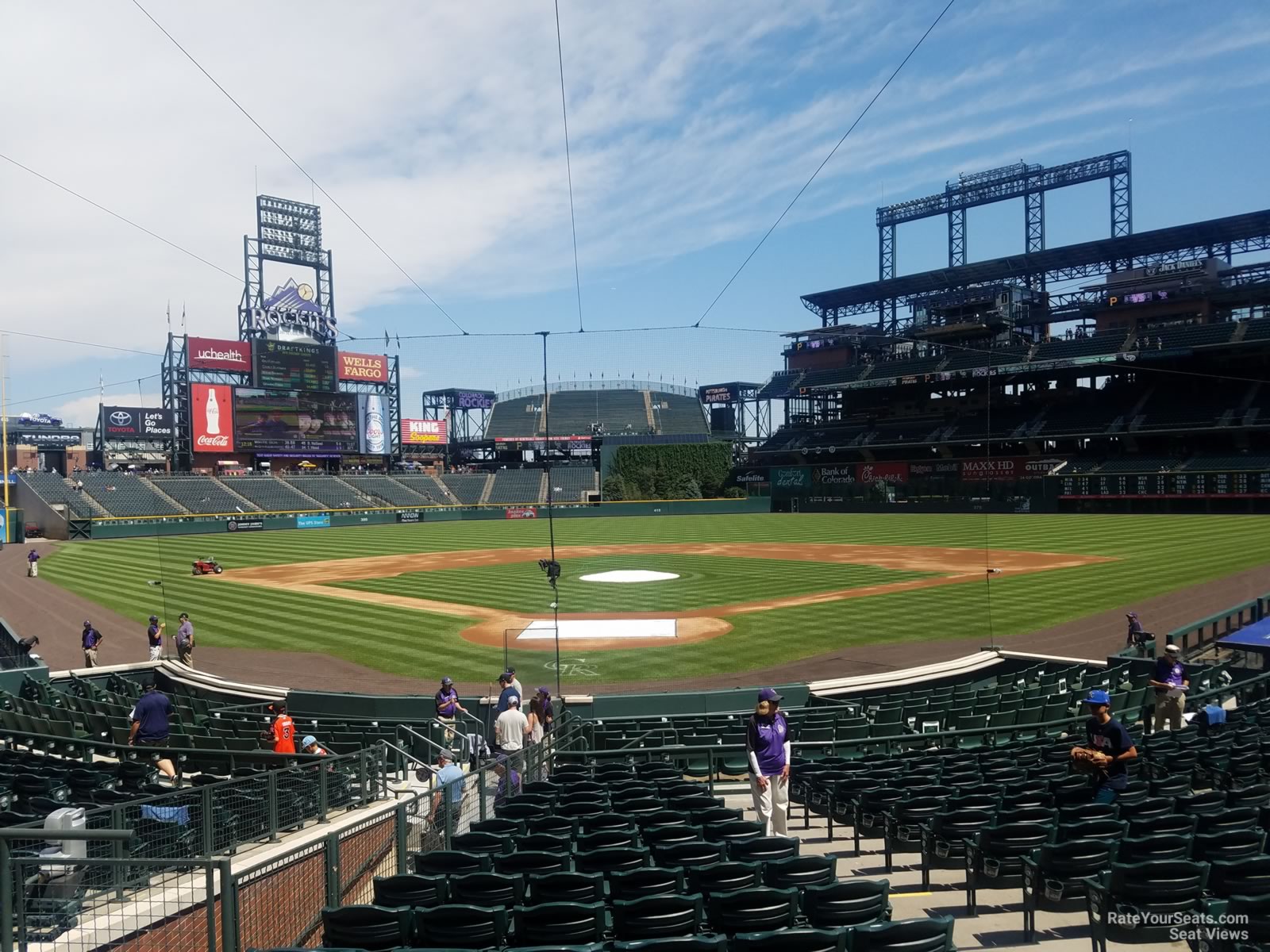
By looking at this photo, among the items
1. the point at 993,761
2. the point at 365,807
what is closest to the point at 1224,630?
the point at 993,761

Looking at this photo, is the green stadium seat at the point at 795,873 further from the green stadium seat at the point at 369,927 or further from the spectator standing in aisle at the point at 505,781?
the spectator standing in aisle at the point at 505,781

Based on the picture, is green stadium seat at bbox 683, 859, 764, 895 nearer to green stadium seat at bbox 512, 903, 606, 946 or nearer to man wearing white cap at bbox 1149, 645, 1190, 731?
green stadium seat at bbox 512, 903, 606, 946

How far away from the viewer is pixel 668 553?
154 feet

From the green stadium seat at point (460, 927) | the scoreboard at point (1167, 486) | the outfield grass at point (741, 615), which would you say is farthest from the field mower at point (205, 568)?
the scoreboard at point (1167, 486)

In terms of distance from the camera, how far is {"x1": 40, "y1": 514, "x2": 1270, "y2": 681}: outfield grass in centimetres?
2278

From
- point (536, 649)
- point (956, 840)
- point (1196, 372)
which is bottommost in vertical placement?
point (536, 649)

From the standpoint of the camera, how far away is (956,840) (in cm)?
664

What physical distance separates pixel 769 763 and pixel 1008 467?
226ft

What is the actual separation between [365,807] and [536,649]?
41.4 feet

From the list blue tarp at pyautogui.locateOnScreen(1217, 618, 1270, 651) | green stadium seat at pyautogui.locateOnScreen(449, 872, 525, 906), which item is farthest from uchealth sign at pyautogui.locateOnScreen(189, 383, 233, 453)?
green stadium seat at pyautogui.locateOnScreen(449, 872, 525, 906)

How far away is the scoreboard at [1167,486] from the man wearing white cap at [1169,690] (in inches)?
1964

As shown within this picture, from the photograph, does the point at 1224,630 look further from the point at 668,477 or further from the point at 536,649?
the point at 668,477

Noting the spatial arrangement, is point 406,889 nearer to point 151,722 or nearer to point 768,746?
point 768,746

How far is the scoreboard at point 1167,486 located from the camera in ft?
174
